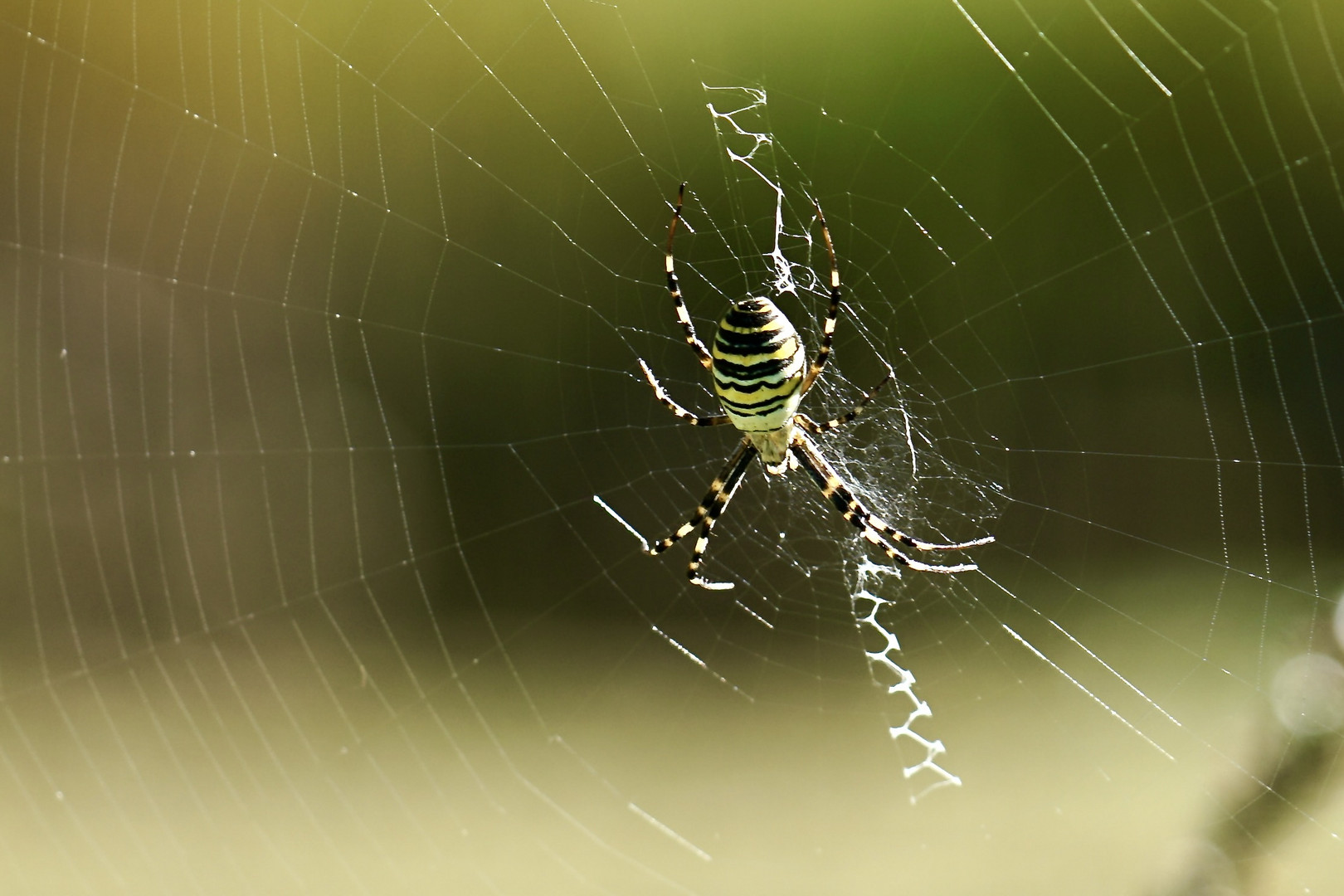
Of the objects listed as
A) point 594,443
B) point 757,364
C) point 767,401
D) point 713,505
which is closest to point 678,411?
point 767,401

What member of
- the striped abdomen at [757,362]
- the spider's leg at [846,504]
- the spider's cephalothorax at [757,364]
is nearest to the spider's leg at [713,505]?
the spider's leg at [846,504]

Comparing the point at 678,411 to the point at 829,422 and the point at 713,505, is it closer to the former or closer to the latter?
the point at 829,422

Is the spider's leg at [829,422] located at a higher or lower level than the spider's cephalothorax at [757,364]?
lower

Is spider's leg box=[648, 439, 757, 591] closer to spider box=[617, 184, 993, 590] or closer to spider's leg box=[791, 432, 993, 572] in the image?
spider box=[617, 184, 993, 590]

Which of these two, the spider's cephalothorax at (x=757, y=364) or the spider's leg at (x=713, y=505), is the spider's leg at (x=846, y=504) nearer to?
the spider's leg at (x=713, y=505)

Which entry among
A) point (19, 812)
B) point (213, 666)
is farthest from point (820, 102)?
point (19, 812)

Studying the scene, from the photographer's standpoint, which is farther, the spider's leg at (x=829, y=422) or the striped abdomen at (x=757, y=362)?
the spider's leg at (x=829, y=422)
